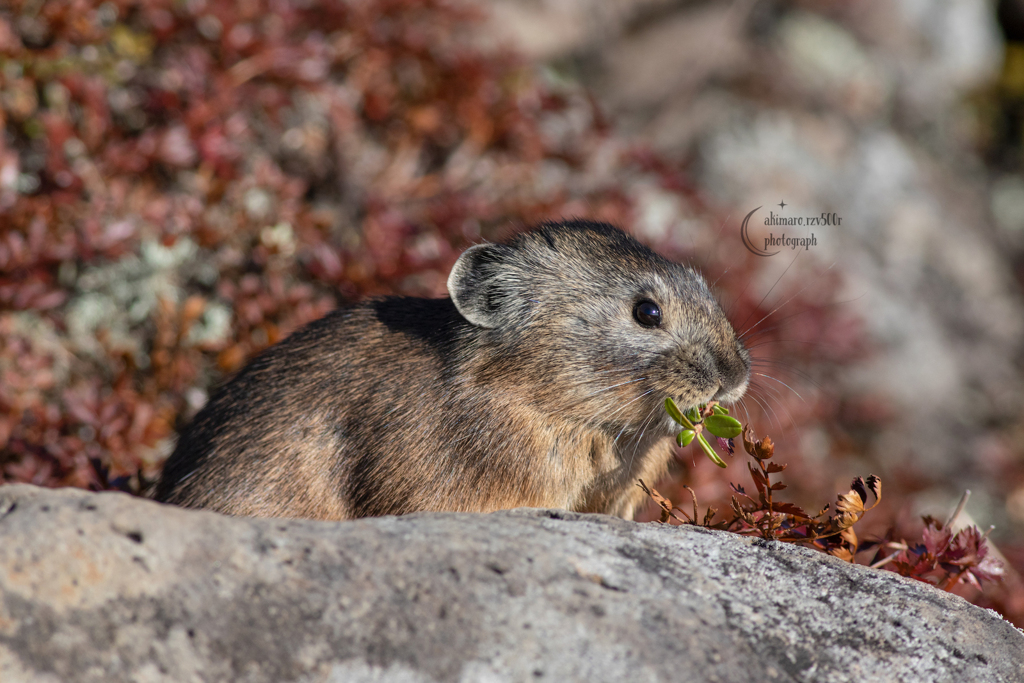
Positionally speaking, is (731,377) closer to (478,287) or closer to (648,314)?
(648,314)

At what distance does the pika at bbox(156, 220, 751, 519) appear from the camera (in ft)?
14.7

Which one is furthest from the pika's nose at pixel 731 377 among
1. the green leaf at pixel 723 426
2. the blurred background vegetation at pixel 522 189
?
the blurred background vegetation at pixel 522 189

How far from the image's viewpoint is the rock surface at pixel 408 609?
296 centimetres

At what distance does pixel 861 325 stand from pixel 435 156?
518 cm

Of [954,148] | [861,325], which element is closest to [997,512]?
[861,325]

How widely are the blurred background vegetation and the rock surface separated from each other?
6.86ft

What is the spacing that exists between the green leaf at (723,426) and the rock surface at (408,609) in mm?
731

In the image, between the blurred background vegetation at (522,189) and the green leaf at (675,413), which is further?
the blurred background vegetation at (522,189)

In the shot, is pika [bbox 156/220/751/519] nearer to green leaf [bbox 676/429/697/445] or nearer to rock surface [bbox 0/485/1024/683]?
green leaf [bbox 676/429/697/445]

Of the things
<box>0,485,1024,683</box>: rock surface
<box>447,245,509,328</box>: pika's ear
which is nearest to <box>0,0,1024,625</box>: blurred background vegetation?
<box>447,245,509,328</box>: pika's ear

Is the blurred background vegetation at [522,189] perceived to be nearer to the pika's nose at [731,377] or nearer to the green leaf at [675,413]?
the pika's nose at [731,377]

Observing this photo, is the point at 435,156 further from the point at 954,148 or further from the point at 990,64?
the point at 990,64

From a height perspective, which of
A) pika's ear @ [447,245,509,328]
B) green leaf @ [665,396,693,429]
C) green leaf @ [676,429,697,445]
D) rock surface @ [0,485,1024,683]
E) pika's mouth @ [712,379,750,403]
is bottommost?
rock surface @ [0,485,1024,683]

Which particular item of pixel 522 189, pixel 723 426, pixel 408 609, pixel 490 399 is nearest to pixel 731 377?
pixel 723 426
